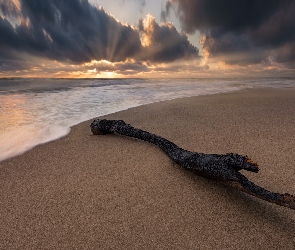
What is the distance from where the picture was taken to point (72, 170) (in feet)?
7.04

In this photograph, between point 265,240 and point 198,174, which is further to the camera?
point 198,174

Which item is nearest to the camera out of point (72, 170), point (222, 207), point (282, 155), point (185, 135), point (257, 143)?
point (222, 207)

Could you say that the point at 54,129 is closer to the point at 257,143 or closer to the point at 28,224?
the point at 28,224

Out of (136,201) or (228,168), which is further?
(136,201)

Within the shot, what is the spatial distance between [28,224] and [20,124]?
11.3 ft

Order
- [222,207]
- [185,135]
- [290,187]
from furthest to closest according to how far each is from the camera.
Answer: [185,135] → [290,187] → [222,207]

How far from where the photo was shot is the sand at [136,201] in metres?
1.30

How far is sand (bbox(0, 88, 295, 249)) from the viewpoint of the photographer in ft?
4.27

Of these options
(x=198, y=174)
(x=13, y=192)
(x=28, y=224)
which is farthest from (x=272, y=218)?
(x=13, y=192)

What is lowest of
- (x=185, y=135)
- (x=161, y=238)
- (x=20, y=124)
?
(x=20, y=124)

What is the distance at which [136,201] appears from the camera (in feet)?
5.38

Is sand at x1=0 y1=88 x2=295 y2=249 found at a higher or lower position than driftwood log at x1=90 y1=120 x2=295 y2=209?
lower

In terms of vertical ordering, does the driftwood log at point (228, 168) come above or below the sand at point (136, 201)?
above

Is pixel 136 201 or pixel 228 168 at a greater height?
pixel 228 168
